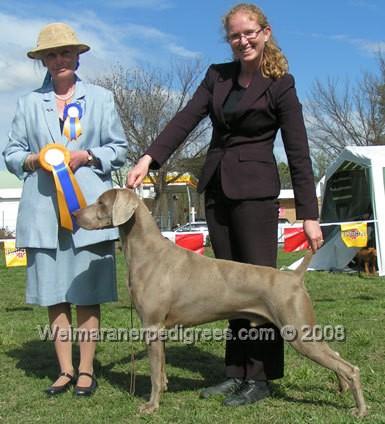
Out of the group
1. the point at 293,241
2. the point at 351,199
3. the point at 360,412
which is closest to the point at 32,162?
the point at 360,412

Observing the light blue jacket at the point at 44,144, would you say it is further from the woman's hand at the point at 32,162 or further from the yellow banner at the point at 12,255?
the yellow banner at the point at 12,255

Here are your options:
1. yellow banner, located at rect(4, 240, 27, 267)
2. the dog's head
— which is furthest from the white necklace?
yellow banner, located at rect(4, 240, 27, 267)

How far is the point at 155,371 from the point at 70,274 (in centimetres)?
106

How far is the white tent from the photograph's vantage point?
13.2 m

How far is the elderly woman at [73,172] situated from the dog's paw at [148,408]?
→ 63 cm

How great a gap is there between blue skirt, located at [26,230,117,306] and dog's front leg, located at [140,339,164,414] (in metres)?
0.70

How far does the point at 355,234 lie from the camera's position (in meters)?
12.6

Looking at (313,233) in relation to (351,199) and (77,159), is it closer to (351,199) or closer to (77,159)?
(77,159)

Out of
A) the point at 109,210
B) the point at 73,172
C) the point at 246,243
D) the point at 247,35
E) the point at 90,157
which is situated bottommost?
the point at 246,243

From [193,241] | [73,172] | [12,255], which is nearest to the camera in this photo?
[73,172]

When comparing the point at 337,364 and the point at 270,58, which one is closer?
the point at 337,364

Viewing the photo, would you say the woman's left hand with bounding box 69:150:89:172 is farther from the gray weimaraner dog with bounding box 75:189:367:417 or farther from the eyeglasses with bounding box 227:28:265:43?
the eyeglasses with bounding box 227:28:265:43

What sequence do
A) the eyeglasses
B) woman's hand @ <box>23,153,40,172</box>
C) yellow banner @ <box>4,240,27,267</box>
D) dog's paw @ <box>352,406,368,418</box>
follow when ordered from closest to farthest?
dog's paw @ <box>352,406,368,418</box> → the eyeglasses → woman's hand @ <box>23,153,40,172</box> → yellow banner @ <box>4,240,27,267</box>

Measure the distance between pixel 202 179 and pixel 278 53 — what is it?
108 centimetres
